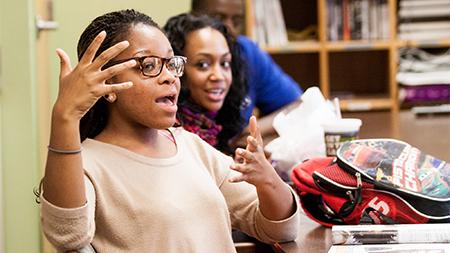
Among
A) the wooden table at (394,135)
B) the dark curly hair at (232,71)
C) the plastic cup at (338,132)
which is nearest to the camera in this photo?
the wooden table at (394,135)

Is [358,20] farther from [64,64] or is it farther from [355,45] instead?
[64,64]

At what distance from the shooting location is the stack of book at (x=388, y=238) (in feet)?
5.30

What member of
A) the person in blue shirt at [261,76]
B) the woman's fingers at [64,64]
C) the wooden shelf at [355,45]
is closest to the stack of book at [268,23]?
the wooden shelf at [355,45]

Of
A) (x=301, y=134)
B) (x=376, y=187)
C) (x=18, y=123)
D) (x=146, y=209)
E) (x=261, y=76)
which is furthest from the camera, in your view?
(x=261, y=76)

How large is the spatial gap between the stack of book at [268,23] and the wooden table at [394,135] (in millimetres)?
563

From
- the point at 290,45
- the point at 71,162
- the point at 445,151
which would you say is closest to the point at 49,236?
the point at 71,162

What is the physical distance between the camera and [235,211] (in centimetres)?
178

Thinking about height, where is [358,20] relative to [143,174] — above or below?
above

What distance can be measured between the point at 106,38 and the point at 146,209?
13.1 inches

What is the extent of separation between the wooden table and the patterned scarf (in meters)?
0.51

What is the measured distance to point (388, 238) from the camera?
1.65 metres

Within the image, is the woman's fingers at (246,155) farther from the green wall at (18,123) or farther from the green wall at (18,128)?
the green wall at (18,123)

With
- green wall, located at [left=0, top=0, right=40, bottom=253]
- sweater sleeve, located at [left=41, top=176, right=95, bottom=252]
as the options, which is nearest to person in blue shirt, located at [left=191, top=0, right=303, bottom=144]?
green wall, located at [left=0, top=0, right=40, bottom=253]

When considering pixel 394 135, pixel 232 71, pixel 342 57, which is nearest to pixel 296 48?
pixel 342 57
